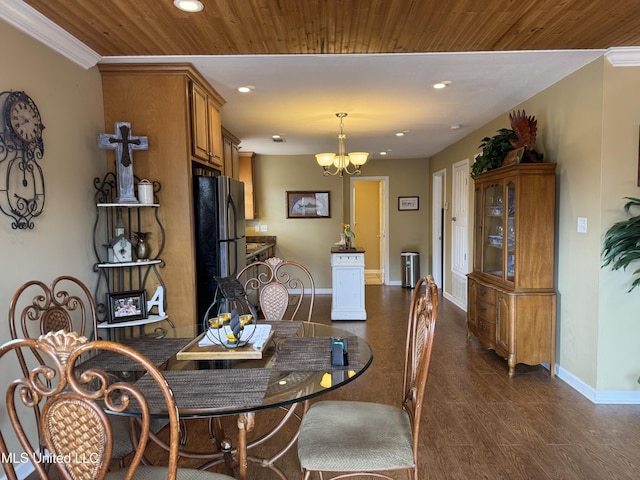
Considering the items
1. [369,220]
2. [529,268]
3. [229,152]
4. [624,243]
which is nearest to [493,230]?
[529,268]

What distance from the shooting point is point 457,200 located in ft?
18.8

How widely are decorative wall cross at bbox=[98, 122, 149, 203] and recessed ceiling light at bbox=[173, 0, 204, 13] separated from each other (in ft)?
2.95

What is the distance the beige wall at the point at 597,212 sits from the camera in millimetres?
2727

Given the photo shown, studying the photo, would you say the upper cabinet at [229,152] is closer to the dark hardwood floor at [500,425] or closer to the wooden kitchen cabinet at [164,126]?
the wooden kitchen cabinet at [164,126]

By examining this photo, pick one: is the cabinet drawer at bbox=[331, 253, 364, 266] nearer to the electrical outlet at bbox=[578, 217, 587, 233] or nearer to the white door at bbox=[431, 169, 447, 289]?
the white door at bbox=[431, 169, 447, 289]

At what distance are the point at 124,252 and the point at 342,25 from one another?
203 centimetres

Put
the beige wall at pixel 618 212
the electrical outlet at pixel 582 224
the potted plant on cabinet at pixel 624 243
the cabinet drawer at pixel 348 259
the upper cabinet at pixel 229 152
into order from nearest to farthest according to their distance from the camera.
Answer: the potted plant on cabinet at pixel 624 243
the beige wall at pixel 618 212
the electrical outlet at pixel 582 224
the upper cabinet at pixel 229 152
the cabinet drawer at pixel 348 259

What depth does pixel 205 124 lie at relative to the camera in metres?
3.18

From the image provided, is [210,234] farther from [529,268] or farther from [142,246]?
[529,268]

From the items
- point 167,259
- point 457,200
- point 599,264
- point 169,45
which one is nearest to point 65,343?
point 167,259

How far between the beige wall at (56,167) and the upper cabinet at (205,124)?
2.10ft

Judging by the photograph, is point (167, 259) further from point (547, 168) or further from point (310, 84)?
point (547, 168)

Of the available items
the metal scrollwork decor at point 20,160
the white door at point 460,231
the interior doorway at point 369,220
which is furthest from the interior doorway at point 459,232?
the metal scrollwork decor at point 20,160

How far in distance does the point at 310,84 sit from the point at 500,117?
2333 millimetres
